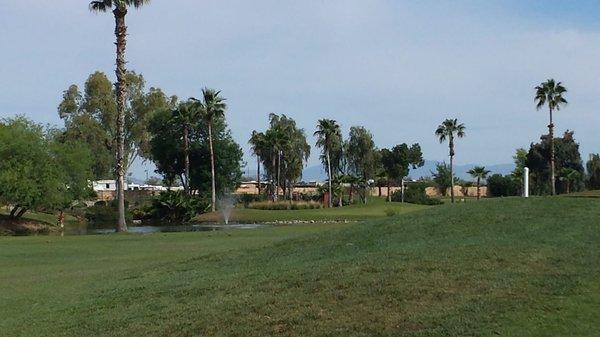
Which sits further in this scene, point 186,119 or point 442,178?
point 442,178

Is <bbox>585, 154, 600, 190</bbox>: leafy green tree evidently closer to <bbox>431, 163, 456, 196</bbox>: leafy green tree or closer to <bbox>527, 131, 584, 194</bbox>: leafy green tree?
<bbox>527, 131, 584, 194</bbox>: leafy green tree

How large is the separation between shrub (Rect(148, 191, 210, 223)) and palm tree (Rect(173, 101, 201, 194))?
9115 millimetres

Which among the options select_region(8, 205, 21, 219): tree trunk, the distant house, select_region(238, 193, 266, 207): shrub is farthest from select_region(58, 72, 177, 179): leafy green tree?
select_region(8, 205, 21, 219): tree trunk

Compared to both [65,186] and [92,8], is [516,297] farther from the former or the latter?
[65,186]

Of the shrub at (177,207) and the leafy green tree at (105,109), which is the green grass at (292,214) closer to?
the shrub at (177,207)

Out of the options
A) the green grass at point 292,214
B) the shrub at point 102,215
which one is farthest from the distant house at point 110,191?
the green grass at point 292,214

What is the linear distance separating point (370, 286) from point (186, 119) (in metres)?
69.0

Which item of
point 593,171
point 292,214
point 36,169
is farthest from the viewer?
point 593,171

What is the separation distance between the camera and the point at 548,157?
92.5 m

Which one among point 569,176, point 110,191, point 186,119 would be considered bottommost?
point 110,191

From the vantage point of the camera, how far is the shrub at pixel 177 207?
69312mm

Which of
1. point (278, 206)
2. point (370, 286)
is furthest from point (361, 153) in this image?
point (370, 286)

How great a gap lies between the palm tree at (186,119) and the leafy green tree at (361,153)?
92.6ft

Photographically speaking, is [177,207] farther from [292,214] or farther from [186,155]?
[292,214]
